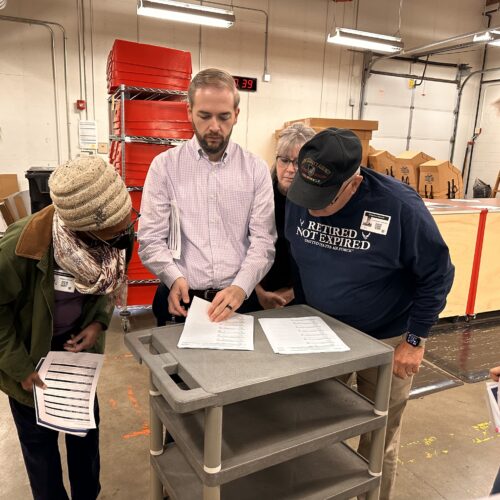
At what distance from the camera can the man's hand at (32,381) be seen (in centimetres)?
115

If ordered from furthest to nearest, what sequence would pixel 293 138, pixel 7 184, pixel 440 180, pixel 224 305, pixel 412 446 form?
pixel 440 180, pixel 7 184, pixel 412 446, pixel 293 138, pixel 224 305

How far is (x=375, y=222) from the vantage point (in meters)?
1.23

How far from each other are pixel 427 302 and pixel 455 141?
736 cm

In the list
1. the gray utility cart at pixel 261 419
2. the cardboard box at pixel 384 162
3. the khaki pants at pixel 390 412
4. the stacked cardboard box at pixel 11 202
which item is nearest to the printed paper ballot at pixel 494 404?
the gray utility cart at pixel 261 419

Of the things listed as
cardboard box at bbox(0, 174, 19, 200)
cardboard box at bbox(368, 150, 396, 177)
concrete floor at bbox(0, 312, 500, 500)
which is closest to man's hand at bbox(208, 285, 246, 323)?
concrete floor at bbox(0, 312, 500, 500)

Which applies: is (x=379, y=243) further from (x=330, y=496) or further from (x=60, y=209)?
(x=60, y=209)

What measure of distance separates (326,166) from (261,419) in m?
0.67

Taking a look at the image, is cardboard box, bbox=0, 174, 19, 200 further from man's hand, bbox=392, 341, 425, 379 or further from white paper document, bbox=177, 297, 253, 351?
man's hand, bbox=392, 341, 425, 379

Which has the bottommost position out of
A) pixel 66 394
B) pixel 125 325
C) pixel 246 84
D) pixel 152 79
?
pixel 125 325

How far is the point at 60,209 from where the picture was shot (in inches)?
39.7

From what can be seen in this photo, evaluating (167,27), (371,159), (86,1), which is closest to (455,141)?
(371,159)

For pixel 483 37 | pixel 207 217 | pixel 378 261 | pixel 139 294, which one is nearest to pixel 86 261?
pixel 207 217

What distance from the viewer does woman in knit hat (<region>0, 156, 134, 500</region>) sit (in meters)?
1.02

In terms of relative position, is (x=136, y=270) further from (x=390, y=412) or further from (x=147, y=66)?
(x=390, y=412)
